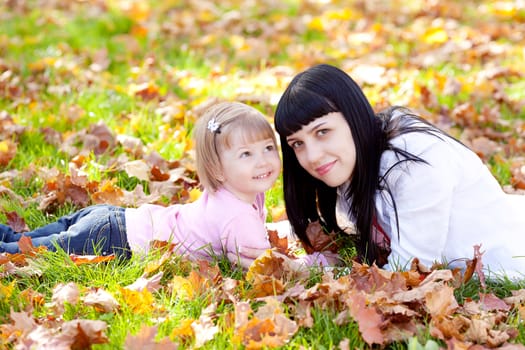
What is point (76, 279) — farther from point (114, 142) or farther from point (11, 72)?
point (11, 72)

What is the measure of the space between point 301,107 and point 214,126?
1.31ft

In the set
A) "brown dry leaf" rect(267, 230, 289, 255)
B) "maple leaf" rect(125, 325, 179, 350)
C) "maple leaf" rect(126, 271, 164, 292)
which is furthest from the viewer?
"brown dry leaf" rect(267, 230, 289, 255)

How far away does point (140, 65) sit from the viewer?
18.5 ft

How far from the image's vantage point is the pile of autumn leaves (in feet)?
6.77

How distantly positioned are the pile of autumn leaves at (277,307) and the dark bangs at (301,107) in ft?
1.80

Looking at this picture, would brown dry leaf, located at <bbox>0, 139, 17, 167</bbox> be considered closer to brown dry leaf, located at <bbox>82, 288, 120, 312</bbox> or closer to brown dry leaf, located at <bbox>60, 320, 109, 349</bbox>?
brown dry leaf, located at <bbox>82, 288, 120, 312</bbox>

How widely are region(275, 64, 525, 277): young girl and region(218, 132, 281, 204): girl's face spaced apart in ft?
0.34

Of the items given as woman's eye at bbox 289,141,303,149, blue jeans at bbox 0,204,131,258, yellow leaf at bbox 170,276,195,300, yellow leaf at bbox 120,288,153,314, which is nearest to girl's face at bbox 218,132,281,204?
woman's eye at bbox 289,141,303,149

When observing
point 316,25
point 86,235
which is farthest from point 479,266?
point 316,25

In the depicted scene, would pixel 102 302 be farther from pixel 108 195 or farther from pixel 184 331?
pixel 108 195

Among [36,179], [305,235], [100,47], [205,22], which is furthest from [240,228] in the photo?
[205,22]

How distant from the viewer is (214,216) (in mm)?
2867

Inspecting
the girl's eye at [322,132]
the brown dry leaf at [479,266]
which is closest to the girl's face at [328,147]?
the girl's eye at [322,132]

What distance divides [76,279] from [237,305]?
0.74 metres
